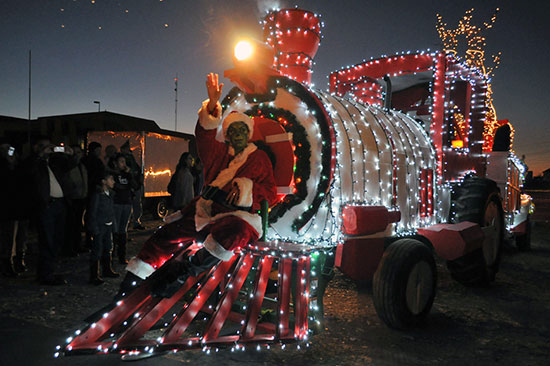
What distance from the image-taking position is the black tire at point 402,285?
13.3 feet

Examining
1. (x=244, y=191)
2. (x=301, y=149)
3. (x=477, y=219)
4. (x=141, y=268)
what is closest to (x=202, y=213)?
(x=244, y=191)

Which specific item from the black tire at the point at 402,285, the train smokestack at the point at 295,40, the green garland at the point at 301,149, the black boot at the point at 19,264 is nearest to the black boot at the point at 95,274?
the black boot at the point at 19,264

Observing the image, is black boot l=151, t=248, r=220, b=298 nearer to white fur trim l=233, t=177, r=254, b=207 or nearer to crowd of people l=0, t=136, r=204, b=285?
white fur trim l=233, t=177, r=254, b=207

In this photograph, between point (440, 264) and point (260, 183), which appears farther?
point (440, 264)

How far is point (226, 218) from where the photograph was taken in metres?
3.54

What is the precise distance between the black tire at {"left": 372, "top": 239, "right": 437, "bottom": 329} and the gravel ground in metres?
0.19

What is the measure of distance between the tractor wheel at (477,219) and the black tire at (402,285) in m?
1.48

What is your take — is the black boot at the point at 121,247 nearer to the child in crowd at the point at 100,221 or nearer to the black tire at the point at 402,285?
the child in crowd at the point at 100,221

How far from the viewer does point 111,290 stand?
5688mm

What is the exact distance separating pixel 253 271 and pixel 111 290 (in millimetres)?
2602

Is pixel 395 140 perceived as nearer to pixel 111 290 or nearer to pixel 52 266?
pixel 111 290

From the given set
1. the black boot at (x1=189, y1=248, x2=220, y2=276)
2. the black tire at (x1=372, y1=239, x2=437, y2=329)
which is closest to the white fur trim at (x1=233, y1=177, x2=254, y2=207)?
the black boot at (x1=189, y1=248, x2=220, y2=276)

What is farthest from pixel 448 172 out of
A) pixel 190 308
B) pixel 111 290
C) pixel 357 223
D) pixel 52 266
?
pixel 52 266

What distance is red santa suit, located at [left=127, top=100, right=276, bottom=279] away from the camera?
11.4 feet
